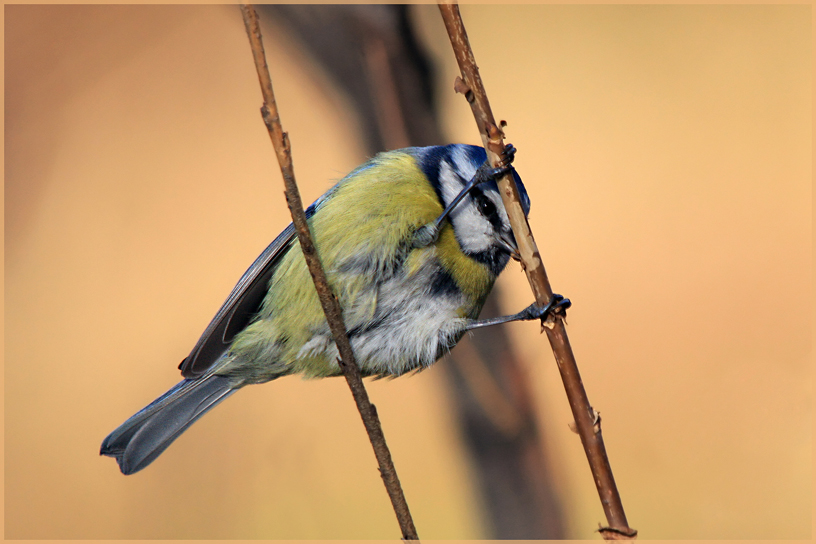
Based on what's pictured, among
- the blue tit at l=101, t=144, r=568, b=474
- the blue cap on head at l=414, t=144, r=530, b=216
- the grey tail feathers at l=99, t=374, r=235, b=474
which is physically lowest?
the grey tail feathers at l=99, t=374, r=235, b=474

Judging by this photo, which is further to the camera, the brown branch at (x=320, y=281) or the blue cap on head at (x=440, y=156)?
the blue cap on head at (x=440, y=156)

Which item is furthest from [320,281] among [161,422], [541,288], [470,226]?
[161,422]

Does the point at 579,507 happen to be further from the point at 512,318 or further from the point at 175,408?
the point at 175,408

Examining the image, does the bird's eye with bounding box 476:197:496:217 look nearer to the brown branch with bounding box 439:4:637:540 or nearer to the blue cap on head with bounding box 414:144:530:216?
the blue cap on head with bounding box 414:144:530:216

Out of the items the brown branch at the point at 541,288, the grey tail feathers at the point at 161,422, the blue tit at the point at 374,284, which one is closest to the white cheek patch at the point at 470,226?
the blue tit at the point at 374,284

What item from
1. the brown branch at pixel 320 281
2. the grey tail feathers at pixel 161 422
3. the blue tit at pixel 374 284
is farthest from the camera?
the grey tail feathers at pixel 161 422

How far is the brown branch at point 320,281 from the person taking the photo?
1.56ft

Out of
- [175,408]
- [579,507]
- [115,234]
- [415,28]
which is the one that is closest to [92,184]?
[115,234]

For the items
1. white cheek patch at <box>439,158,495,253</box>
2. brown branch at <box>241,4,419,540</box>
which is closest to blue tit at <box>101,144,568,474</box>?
white cheek patch at <box>439,158,495,253</box>

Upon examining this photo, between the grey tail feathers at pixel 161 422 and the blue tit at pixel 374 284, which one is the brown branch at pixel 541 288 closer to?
the blue tit at pixel 374 284

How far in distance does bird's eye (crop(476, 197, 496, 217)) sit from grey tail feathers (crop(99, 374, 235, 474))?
0.52 m

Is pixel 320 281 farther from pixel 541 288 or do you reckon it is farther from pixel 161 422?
pixel 161 422

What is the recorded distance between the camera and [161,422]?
1016mm

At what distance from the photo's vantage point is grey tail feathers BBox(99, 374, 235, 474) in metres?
0.99
